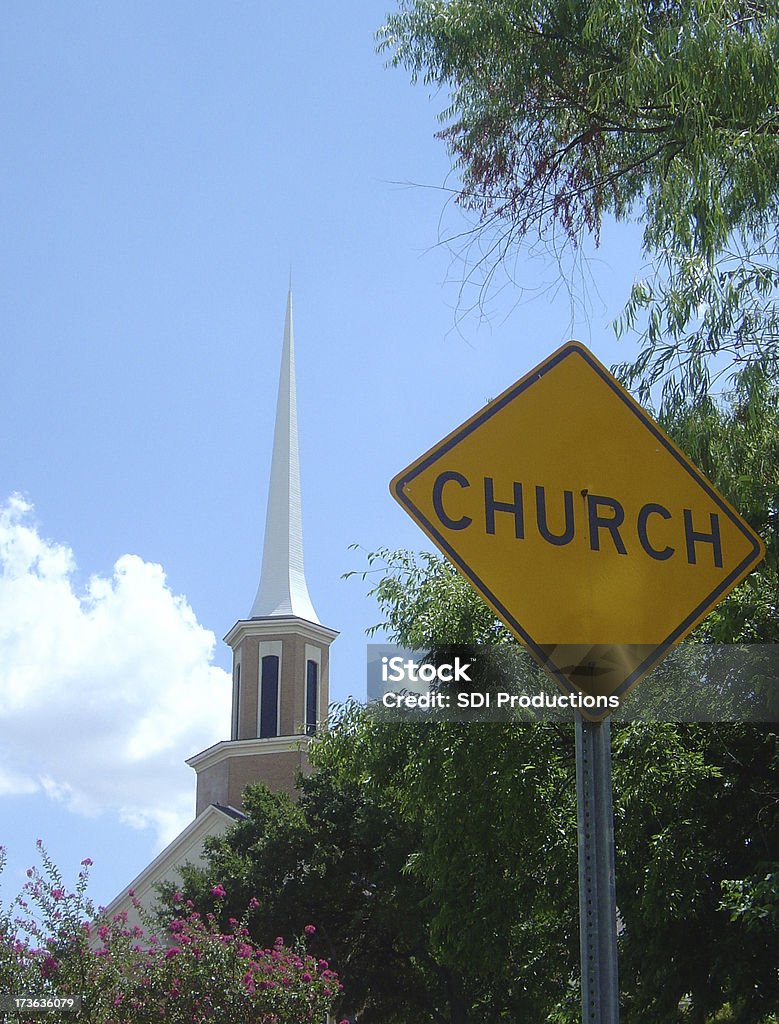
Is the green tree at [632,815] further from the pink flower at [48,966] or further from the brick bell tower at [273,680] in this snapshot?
the brick bell tower at [273,680]

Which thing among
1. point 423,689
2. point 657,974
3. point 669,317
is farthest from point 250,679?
point 669,317

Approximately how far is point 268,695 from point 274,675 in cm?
104

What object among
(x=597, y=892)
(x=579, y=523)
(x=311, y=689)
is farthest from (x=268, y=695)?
(x=597, y=892)

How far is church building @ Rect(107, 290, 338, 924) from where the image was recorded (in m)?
56.4

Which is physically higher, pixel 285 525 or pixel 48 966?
pixel 285 525

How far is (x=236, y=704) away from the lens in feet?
197

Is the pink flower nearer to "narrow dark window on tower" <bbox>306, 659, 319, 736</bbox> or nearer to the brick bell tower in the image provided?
the brick bell tower

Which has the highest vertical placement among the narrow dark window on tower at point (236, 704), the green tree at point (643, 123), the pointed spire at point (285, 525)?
the pointed spire at point (285, 525)

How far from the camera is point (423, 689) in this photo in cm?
1830

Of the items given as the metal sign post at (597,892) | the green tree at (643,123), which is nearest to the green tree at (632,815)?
the green tree at (643,123)

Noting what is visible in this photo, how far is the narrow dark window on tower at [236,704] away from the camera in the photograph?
5903 centimetres

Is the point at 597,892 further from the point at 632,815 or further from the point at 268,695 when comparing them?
the point at 268,695

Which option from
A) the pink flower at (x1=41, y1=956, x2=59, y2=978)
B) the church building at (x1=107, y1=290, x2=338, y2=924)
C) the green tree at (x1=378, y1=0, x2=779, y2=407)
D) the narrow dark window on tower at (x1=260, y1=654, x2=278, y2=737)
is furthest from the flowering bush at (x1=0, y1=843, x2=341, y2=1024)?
the narrow dark window on tower at (x1=260, y1=654, x2=278, y2=737)

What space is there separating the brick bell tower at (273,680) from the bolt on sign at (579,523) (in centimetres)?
5212
